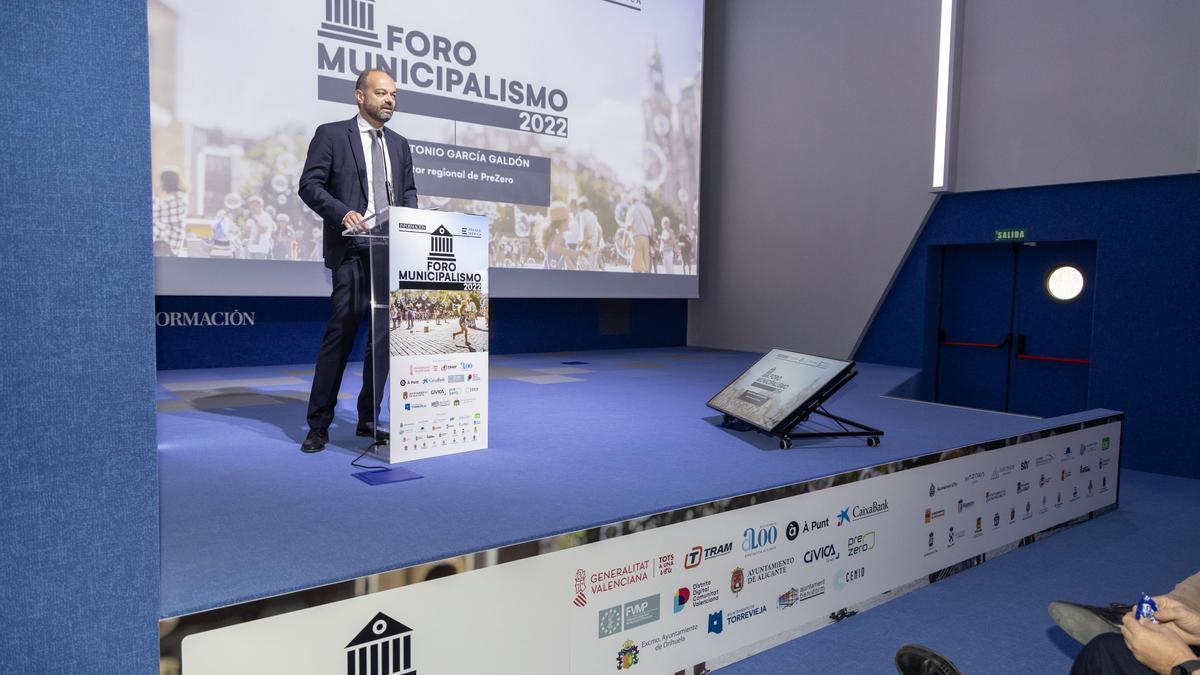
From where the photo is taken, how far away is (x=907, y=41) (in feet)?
24.5

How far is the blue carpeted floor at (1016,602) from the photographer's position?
8.84 feet

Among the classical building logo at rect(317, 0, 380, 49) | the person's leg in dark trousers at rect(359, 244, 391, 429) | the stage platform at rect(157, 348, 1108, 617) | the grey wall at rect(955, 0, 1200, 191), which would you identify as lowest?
the stage platform at rect(157, 348, 1108, 617)

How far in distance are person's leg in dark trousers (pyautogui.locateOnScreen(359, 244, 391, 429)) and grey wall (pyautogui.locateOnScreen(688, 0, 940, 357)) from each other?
227 inches

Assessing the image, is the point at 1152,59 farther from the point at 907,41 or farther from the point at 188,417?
the point at 188,417

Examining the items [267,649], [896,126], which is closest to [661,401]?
[267,649]

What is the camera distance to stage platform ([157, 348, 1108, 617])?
83.0 inches

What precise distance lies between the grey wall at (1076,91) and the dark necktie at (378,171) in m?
5.48

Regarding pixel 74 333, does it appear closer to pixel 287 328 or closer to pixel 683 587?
pixel 683 587

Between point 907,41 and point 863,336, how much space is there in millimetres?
2895

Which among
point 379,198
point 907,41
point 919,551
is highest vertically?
point 907,41

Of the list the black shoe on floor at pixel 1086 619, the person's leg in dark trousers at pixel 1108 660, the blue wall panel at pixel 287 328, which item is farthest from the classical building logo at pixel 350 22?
the person's leg in dark trousers at pixel 1108 660

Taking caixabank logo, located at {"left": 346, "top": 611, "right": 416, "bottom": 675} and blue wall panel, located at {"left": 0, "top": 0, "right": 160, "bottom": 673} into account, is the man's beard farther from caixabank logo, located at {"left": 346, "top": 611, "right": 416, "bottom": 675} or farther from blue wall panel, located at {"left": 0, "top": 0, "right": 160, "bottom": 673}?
caixabank logo, located at {"left": 346, "top": 611, "right": 416, "bottom": 675}

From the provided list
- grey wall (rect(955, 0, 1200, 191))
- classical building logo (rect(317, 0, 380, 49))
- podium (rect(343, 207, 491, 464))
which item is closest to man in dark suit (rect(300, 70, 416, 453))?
podium (rect(343, 207, 491, 464))

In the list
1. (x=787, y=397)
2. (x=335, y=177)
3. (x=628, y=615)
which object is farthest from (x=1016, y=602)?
(x=335, y=177)
